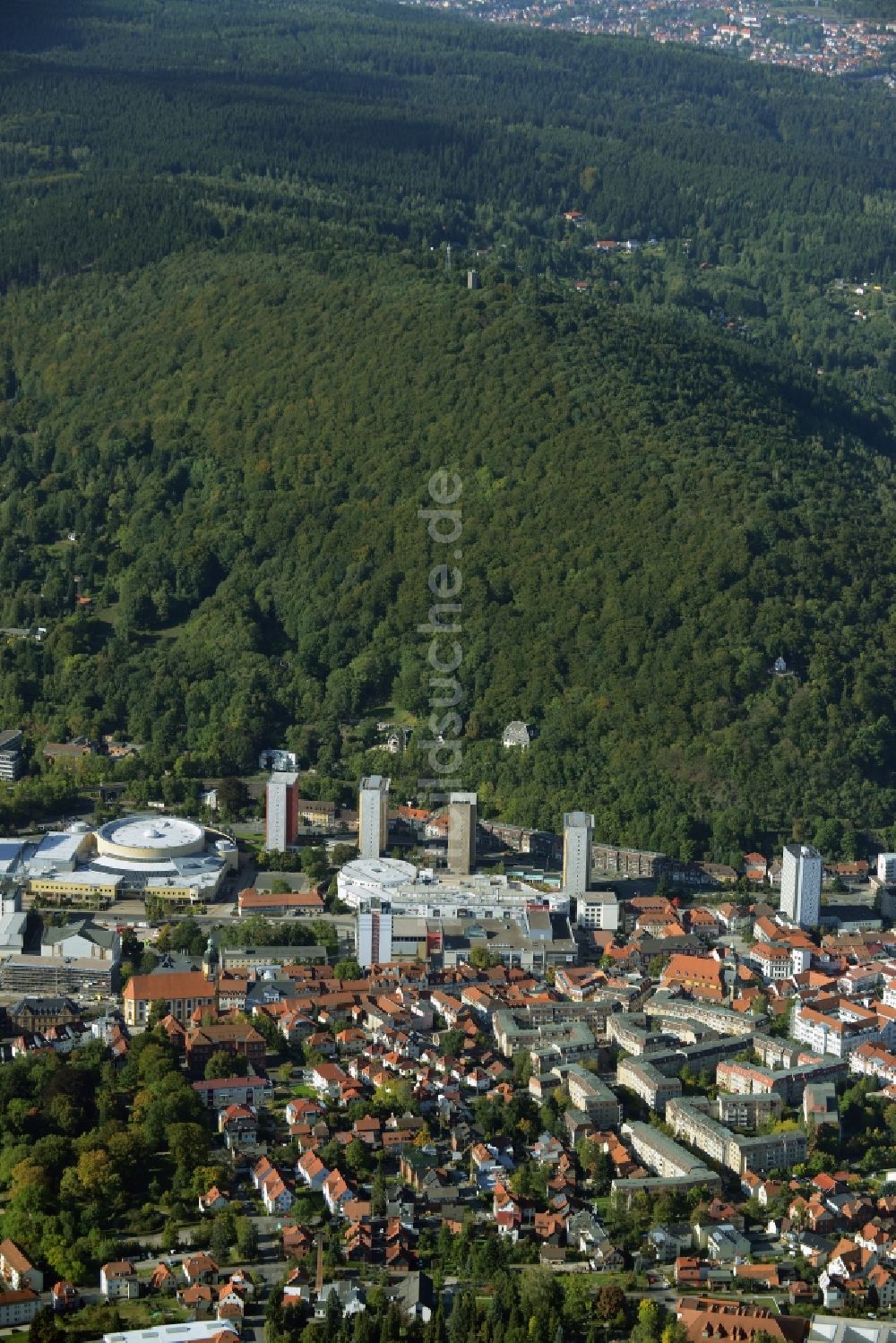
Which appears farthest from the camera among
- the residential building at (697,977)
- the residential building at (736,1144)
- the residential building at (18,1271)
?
the residential building at (697,977)

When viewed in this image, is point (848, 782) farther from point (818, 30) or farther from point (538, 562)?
point (818, 30)

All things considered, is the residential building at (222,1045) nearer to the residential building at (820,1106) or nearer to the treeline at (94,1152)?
the treeline at (94,1152)

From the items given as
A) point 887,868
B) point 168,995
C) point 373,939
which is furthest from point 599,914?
point 168,995

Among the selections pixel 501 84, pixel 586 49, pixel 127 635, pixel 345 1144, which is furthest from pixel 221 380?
pixel 586 49

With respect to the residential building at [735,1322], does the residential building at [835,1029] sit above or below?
below

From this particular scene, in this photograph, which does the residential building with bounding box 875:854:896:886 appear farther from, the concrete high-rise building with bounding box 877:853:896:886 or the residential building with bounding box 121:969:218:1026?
the residential building with bounding box 121:969:218:1026

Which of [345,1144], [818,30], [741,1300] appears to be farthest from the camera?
[818,30]

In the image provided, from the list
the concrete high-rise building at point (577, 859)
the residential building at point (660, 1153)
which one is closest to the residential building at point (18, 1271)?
the residential building at point (660, 1153)
